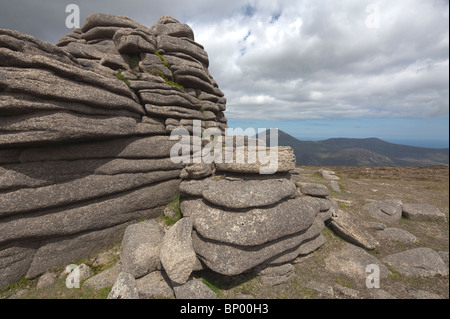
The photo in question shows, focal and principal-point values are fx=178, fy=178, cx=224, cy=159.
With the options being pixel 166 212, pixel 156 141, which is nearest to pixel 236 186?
pixel 166 212

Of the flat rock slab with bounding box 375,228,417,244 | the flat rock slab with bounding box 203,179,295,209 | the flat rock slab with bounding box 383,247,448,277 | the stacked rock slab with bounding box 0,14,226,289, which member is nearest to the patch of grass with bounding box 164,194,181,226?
the stacked rock slab with bounding box 0,14,226,289

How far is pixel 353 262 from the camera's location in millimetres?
13461

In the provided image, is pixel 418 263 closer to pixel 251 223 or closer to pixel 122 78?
pixel 251 223

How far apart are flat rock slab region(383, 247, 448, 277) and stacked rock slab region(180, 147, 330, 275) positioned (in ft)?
16.4

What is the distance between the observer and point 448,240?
15.9 m

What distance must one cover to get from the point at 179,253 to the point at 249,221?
4.86 metres

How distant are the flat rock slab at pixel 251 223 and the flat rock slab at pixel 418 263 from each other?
22.4ft

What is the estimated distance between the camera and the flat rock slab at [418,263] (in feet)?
40.6

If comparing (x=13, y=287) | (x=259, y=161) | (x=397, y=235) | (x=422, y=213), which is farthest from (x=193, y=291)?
(x=422, y=213)

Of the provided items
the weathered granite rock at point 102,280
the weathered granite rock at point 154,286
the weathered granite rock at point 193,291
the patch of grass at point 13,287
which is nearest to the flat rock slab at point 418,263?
the weathered granite rock at point 193,291

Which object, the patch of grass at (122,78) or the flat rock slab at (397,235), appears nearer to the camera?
the flat rock slab at (397,235)

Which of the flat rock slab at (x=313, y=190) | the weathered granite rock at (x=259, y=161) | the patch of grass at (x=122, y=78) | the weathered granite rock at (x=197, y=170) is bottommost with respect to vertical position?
the flat rock slab at (x=313, y=190)
